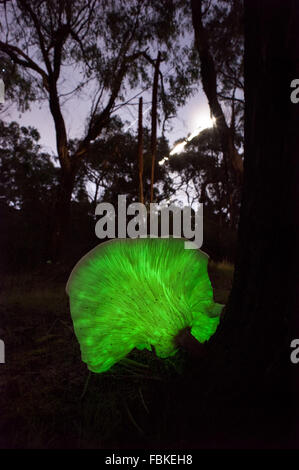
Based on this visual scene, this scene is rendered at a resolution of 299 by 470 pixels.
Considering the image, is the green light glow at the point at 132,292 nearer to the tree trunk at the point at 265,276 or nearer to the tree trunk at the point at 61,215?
the tree trunk at the point at 265,276

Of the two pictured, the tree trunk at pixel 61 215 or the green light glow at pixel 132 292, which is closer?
the green light glow at pixel 132 292

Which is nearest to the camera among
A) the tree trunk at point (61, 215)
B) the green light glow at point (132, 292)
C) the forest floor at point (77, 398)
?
the forest floor at point (77, 398)

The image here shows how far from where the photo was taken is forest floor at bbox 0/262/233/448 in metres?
1.22

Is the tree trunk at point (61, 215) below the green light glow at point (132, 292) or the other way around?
the other way around

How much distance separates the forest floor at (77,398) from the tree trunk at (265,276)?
0.59 feet

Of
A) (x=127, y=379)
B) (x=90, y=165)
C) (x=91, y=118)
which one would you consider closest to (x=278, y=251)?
(x=127, y=379)

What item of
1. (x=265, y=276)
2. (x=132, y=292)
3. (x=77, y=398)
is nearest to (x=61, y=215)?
(x=77, y=398)

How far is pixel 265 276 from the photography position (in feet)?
4.26

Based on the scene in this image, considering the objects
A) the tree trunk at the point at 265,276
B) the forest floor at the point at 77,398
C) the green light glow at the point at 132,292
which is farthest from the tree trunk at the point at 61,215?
the tree trunk at the point at 265,276

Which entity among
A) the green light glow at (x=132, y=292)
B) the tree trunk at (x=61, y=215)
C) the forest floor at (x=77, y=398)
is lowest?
the forest floor at (x=77, y=398)

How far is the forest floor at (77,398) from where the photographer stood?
1218 millimetres

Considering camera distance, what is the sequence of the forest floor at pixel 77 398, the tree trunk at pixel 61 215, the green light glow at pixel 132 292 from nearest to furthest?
the forest floor at pixel 77 398
the green light glow at pixel 132 292
the tree trunk at pixel 61 215
